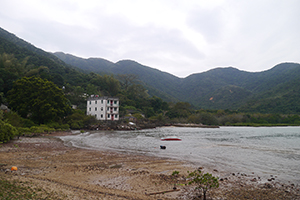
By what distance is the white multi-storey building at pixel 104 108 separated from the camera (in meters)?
58.9

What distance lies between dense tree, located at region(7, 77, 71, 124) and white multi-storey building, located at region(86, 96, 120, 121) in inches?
768

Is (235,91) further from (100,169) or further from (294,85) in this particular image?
(100,169)

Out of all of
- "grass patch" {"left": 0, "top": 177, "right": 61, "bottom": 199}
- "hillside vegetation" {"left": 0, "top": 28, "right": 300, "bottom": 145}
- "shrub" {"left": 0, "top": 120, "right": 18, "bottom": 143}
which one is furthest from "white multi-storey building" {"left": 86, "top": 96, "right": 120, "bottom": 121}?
"grass patch" {"left": 0, "top": 177, "right": 61, "bottom": 199}

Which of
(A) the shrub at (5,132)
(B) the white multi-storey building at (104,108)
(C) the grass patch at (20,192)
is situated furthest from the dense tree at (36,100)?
(C) the grass patch at (20,192)

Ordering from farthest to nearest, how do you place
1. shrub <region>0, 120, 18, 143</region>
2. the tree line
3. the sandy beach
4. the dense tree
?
the dense tree
the tree line
shrub <region>0, 120, 18, 143</region>
the sandy beach

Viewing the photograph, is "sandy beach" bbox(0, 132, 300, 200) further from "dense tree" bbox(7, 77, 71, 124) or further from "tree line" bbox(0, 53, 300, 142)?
"dense tree" bbox(7, 77, 71, 124)

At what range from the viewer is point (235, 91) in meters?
157

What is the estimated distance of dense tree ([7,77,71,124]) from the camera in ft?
119

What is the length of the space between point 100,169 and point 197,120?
266 feet

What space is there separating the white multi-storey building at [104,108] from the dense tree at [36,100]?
64.0 ft

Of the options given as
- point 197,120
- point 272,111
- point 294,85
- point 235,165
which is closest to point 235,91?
point 294,85

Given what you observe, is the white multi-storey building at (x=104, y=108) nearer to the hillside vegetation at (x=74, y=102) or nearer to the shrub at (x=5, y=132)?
the hillside vegetation at (x=74, y=102)

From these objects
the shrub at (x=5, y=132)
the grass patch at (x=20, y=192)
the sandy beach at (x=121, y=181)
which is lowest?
the sandy beach at (x=121, y=181)

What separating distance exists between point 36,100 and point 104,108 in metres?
23.8
